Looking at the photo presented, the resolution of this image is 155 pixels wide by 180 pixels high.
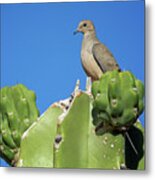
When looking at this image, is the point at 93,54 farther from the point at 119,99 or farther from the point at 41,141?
the point at 41,141

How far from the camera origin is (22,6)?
1.98 m

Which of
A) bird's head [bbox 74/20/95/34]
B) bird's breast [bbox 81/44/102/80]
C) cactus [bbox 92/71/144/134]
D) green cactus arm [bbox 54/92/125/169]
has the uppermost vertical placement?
bird's head [bbox 74/20/95/34]

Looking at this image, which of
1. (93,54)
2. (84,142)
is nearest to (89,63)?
(93,54)

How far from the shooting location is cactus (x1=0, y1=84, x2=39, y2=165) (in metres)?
1.95

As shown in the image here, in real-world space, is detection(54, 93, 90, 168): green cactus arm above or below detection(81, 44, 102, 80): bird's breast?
below

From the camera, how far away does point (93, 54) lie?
1.92 meters

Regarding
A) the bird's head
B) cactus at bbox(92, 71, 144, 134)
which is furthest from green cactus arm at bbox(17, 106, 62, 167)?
the bird's head

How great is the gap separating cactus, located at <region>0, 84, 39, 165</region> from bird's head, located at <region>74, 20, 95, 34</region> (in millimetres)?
285

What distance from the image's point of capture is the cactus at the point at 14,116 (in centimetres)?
195

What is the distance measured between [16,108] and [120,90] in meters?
0.39

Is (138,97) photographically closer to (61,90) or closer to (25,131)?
(61,90)

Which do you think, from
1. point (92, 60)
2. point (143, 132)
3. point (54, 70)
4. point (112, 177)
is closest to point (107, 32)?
point (92, 60)

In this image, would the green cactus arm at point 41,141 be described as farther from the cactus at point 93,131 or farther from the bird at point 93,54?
the bird at point 93,54

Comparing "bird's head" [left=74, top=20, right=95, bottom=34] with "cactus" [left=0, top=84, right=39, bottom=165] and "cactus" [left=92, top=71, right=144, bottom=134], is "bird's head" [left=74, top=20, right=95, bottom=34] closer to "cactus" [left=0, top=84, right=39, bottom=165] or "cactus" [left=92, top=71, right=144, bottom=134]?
"cactus" [left=92, top=71, right=144, bottom=134]
